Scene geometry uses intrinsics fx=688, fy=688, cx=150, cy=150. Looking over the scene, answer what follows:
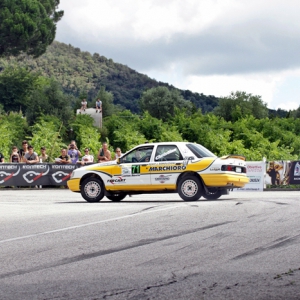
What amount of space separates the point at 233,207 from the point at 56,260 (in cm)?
814

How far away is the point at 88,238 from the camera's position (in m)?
10.5

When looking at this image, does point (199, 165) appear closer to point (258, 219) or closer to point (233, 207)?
point (233, 207)

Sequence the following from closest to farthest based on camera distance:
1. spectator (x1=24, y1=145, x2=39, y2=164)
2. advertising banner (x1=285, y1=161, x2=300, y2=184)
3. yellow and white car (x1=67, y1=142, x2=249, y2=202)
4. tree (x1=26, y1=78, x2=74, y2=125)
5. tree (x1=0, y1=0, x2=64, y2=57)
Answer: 1. yellow and white car (x1=67, y1=142, x2=249, y2=202)
2. spectator (x1=24, y1=145, x2=39, y2=164)
3. advertising banner (x1=285, y1=161, x2=300, y2=184)
4. tree (x1=0, y1=0, x2=64, y2=57)
5. tree (x1=26, y1=78, x2=74, y2=125)

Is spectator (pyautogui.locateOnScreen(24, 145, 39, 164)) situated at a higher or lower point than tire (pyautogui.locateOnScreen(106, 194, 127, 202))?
higher

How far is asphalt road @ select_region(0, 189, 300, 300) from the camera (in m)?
6.47

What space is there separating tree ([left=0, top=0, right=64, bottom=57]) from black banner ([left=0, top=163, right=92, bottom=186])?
47.2 metres

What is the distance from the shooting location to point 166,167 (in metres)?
18.9

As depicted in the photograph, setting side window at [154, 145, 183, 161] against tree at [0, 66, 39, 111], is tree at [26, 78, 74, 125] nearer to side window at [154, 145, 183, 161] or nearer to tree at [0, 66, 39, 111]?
tree at [0, 66, 39, 111]

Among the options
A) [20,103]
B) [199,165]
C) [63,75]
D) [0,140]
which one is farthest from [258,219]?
[63,75]

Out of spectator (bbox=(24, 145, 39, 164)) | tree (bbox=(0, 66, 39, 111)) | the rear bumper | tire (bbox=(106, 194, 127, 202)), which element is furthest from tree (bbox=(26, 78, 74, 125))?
the rear bumper

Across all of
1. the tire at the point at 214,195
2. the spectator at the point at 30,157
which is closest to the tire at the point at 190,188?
the tire at the point at 214,195

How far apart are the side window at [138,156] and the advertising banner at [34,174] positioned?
9.97 m

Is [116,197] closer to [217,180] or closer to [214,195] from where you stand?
[214,195]

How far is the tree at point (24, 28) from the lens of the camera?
74.6 meters
